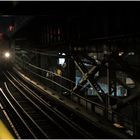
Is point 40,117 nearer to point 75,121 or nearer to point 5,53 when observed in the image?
point 75,121

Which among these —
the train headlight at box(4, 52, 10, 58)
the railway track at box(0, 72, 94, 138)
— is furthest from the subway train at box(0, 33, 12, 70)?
the railway track at box(0, 72, 94, 138)

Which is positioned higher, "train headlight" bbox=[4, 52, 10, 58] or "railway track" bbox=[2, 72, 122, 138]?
"train headlight" bbox=[4, 52, 10, 58]

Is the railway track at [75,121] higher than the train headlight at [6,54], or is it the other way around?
the train headlight at [6,54]

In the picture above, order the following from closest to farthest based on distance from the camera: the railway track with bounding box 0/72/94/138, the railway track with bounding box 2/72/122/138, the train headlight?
the railway track with bounding box 2/72/122/138 → the railway track with bounding box 0/72/94/138 → the train headlight

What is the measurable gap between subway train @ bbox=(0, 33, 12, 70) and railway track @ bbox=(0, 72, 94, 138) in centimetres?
1092

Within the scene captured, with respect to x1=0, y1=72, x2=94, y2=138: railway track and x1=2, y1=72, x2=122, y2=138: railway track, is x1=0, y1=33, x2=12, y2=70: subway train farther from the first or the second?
x1=2, y1=72, x2=122, y2=138: railway track

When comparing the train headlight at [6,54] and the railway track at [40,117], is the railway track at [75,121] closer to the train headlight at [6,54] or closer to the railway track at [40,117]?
the railway track at [40,117]

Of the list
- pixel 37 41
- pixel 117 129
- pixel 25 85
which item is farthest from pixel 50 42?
pixel 117 129

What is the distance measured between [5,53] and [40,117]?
1930cm

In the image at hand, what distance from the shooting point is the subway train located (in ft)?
107

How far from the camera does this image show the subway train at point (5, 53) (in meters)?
32.8

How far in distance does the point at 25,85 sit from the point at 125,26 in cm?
1169

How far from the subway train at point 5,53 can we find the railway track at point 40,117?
10.9 meters

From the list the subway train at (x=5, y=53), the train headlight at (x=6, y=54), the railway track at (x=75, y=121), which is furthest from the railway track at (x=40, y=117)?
the train headlight at (x=6, y=54)
